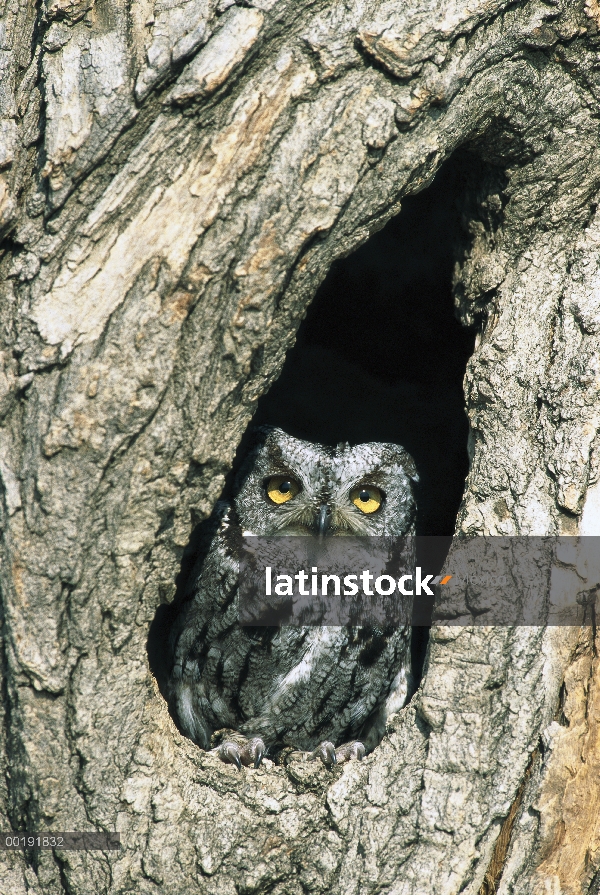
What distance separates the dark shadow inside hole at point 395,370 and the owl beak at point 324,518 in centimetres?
40

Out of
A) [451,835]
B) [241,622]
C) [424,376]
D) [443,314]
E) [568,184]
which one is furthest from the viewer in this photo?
[424,376]

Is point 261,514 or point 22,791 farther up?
point 261,514

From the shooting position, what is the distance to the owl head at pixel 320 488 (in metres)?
2.74

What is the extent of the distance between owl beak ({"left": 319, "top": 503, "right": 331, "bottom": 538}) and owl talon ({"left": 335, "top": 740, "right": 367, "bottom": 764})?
788 mm

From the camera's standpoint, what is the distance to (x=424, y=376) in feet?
11.7

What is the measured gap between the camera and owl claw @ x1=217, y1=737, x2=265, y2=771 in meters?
2.54

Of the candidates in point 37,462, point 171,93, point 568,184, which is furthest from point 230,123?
point 568,184

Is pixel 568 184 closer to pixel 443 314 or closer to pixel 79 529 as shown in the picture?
pixel 443 314

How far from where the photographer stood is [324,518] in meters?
2.69

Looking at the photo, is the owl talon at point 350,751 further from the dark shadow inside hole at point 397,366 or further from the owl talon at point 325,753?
the dark shadow inside hole at point 397,366

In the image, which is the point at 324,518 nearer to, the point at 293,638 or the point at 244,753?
the point at 293,638

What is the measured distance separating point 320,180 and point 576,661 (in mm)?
1384

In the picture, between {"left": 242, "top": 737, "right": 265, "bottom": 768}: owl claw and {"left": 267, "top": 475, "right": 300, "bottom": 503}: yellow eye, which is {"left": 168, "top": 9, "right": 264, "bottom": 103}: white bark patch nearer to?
{"left": 267, "top": 475, "right": 300, "bottom": 503}: yellow eye

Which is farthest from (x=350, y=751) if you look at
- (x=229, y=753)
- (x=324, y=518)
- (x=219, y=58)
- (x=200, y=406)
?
(x=219, y=58)
